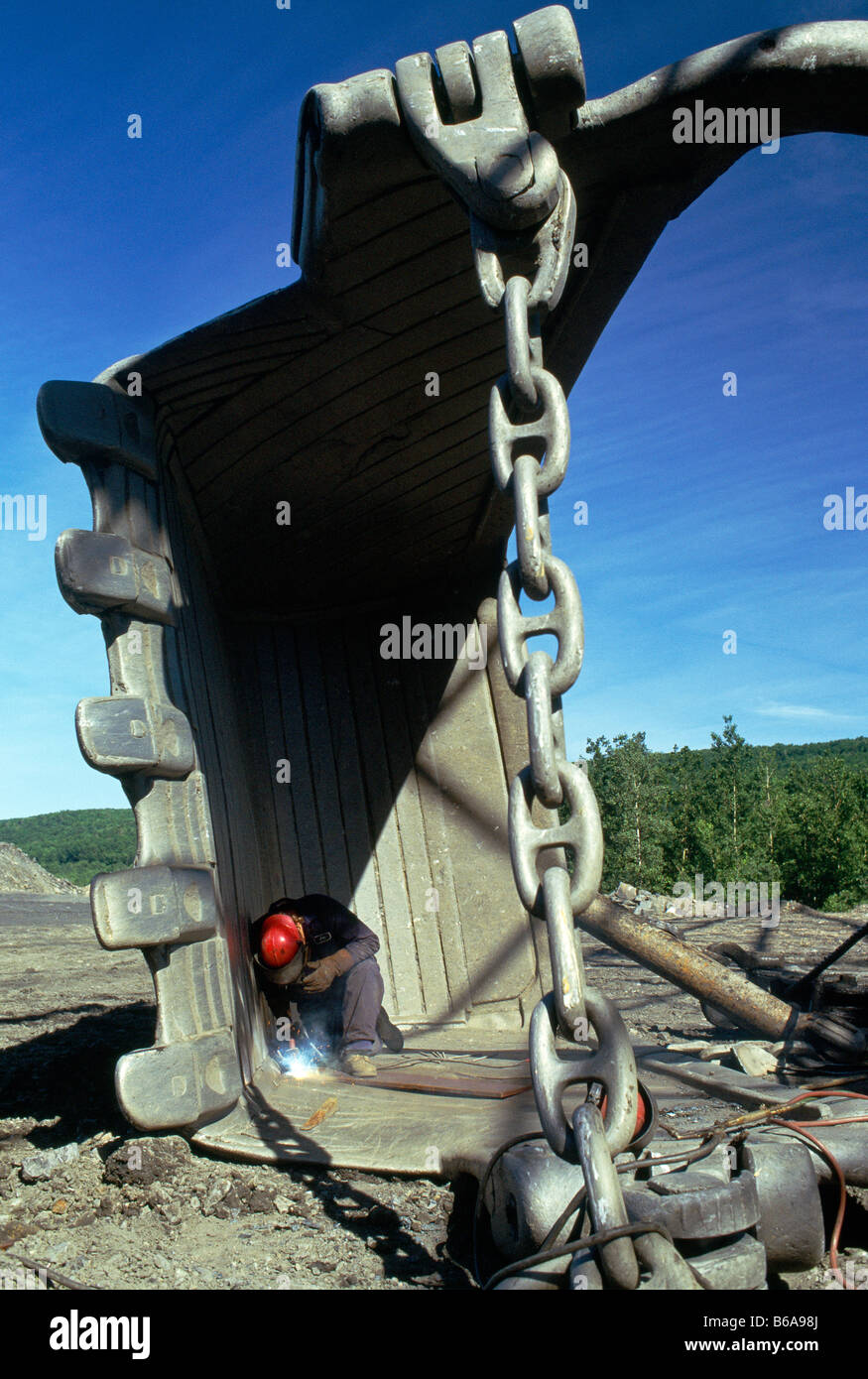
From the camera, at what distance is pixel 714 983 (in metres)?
4.88

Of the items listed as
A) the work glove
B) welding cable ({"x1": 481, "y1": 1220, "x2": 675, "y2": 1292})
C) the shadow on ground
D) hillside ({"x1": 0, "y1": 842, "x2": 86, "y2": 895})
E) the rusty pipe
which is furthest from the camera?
hillside ({"x1": 0, "y1": 842, "x2": 86, "y2": 895})

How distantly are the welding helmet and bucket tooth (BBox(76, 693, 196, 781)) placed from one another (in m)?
1.41

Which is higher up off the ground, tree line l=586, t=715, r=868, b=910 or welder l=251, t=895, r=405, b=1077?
welder l=251, t=895, r=405, b=1077

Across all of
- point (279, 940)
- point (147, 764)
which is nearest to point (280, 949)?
point (279, 940)

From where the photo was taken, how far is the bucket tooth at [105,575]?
3160 millimetres

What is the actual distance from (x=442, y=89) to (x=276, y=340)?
3.65 feet

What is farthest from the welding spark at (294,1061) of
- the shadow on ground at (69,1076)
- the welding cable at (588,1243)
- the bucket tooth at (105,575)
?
the welding cable at (588,1243)

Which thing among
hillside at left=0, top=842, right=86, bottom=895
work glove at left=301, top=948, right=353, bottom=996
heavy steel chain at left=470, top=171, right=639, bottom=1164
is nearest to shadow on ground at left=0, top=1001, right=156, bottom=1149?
work glove at left=301, top=948, right=353, bottom=996

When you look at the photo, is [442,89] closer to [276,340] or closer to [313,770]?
[276,340]

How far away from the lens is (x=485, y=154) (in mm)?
2033

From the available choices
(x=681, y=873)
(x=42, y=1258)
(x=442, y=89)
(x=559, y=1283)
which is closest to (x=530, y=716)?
(x=559, y=1283)

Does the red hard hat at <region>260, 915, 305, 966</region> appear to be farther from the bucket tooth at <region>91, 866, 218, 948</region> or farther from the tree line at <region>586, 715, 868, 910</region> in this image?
the tree line at <region>586, 715, 868, 910</region>

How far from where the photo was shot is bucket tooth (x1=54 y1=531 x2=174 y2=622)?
3.16 meters

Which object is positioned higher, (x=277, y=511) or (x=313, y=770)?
(x=277, y=511)
